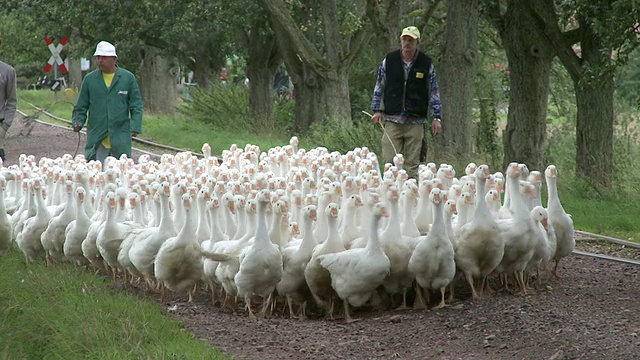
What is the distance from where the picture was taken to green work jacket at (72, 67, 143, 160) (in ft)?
46.6

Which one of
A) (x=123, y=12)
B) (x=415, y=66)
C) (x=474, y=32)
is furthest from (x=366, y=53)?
(x=415, y=66)

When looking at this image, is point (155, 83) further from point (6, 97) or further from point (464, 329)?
point (464, 329)

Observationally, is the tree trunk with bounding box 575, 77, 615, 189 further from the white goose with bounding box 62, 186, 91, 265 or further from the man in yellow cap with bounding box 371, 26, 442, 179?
the white goose with bounding box 62, 186, 91, 265

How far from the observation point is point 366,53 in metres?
33.4

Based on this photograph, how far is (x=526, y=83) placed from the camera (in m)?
16.6

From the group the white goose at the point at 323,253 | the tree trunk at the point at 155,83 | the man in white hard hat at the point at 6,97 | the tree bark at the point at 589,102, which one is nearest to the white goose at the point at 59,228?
the man in white hard hat at the point at 6,97

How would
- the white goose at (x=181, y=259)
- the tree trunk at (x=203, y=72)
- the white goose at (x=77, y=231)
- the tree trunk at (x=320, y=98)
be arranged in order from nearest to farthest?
the white goose at (x=181, y=259), the white goose at (x=77, y=231), the tree trunk at (x=320, y=98), the tree trunk at (x=203, y=72)

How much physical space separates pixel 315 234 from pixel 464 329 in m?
1.86

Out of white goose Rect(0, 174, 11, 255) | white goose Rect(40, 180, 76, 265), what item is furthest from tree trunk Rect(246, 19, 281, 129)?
white goose Rect(40, 180, 76, 265)

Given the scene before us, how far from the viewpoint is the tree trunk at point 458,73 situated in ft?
58.5

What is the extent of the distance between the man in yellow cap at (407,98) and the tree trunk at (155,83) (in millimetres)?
29351

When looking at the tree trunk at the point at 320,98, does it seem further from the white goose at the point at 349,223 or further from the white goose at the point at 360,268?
the white goose at the point at 360,268

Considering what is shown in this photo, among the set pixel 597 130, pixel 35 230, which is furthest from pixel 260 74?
pixel 35 230

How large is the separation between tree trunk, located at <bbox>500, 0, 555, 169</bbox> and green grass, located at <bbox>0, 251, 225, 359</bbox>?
804cm
